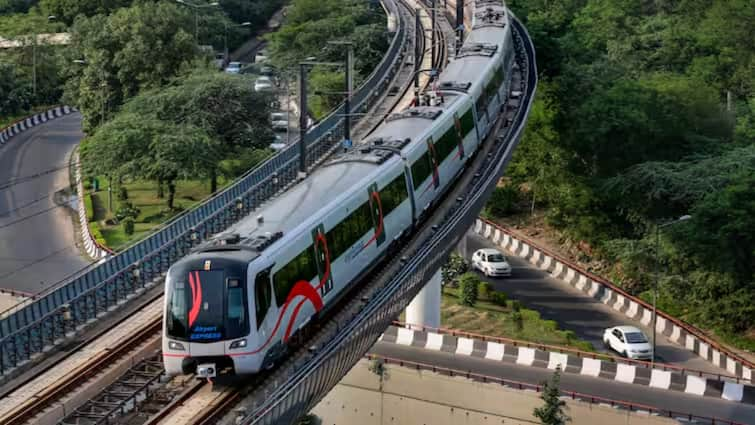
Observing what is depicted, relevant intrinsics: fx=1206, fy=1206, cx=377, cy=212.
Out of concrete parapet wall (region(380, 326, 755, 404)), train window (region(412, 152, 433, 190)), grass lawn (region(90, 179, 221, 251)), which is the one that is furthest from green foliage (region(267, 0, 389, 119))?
train window (region(412, 152, 433, 190))

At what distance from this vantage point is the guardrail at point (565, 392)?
3931cm

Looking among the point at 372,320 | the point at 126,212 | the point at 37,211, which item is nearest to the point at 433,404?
the point at 372,320

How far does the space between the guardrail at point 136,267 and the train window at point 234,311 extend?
735 centimetres

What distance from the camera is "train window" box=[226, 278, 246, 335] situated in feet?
89.6

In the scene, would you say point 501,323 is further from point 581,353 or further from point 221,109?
point 221,109

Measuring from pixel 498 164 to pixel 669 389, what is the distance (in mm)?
11410

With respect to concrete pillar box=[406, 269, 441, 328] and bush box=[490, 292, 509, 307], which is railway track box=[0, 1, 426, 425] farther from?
bush box=[490, 292, 509, 307]

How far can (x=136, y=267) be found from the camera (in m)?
38.2

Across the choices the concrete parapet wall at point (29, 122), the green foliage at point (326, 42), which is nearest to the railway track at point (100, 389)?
the green foliage at point (326, 42)

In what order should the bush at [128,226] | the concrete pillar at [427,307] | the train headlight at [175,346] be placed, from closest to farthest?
the train headlight at [175,346] < the concrete pillar at [427,307] < the bush at [128,226]

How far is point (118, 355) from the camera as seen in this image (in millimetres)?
32812

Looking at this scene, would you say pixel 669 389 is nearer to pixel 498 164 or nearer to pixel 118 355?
pixel 498 164

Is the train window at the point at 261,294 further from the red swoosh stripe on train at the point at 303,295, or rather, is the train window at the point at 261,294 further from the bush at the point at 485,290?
the bush at the point at 485,290

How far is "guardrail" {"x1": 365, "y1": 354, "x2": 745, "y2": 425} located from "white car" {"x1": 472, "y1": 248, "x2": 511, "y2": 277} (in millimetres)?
15044
